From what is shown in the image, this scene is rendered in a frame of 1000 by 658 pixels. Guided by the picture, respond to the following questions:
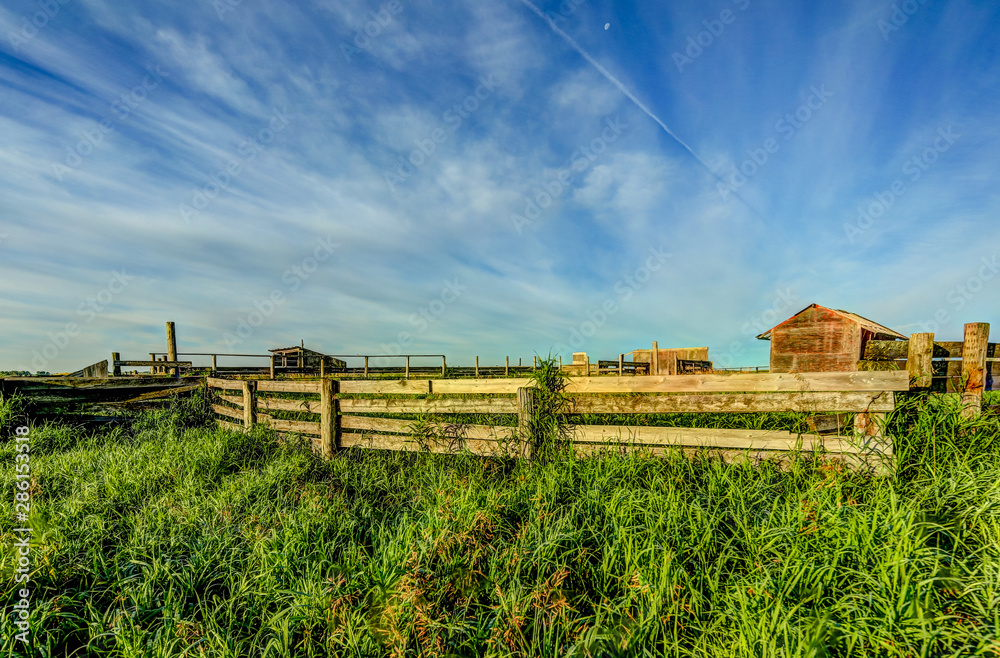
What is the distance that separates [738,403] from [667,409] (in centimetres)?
77

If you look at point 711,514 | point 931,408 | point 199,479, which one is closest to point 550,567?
point 711,514

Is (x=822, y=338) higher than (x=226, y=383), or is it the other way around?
(x=822, y=338)

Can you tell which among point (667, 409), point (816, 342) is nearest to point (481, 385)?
point (667, 409)

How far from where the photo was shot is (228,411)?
9.58 meters

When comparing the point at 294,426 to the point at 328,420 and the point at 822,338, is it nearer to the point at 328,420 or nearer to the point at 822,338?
the point at 328,420

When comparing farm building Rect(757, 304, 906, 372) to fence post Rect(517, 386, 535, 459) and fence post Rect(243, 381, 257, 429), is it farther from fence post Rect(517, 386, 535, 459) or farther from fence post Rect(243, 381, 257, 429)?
fence post Rect(243, 381, 257, 429)

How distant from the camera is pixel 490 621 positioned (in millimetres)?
2566

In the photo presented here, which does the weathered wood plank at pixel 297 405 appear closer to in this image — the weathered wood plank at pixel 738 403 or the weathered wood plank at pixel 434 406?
the weathered wood plank at pixel 434 406

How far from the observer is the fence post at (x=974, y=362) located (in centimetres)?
512

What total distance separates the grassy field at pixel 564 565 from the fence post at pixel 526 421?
56 centimetres

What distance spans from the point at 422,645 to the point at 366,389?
4952 mm

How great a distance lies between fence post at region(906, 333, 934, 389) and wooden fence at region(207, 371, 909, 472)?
820 millimetres

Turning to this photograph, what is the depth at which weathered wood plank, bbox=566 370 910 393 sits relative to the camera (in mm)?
4410

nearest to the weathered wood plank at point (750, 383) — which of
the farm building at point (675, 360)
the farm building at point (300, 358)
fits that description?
the farm building at point (675, 360)
